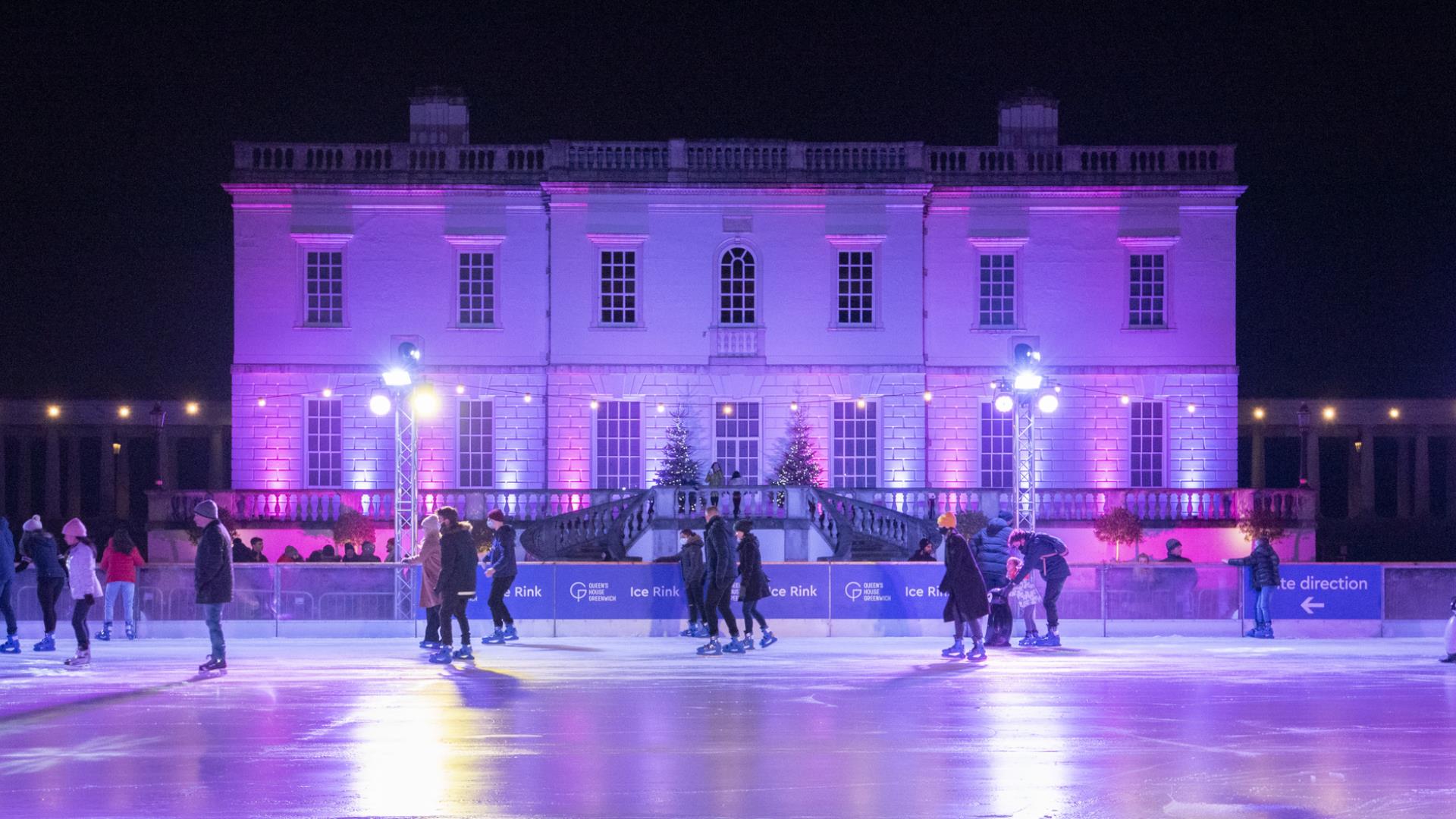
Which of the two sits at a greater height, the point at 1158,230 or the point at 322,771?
the point at 1158,230

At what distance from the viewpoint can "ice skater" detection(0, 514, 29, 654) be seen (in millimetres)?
20625

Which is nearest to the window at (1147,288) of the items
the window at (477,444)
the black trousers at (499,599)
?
the window at (477,444)

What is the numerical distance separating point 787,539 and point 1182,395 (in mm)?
12551

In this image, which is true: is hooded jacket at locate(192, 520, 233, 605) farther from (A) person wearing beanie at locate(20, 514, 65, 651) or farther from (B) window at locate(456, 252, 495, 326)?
(B) window at locate(456, 252, 495, 326)

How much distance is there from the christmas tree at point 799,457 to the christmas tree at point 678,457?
203cm

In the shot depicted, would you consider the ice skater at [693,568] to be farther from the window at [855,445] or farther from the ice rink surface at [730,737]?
the window at [855,445]

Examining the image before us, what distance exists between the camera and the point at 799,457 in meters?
39.7

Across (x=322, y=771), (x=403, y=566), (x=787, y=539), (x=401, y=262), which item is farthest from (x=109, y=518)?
(x=322, y=771)

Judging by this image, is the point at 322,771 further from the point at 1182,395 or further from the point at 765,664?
the point at 1182,395

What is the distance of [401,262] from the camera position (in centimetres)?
4084

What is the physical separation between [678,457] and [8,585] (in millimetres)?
20498

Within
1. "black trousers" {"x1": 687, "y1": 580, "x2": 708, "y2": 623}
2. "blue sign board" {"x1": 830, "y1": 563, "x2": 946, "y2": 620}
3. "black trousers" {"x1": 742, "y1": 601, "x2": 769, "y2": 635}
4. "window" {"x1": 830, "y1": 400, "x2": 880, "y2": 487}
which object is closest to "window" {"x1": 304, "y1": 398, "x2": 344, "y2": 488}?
"window" {"x1": 830, "y1": 400, "x2": 880, "y2": 487}

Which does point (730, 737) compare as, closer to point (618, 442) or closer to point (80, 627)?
point (80, 627)

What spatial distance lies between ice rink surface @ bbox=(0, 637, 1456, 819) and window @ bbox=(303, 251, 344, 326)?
2105cm
